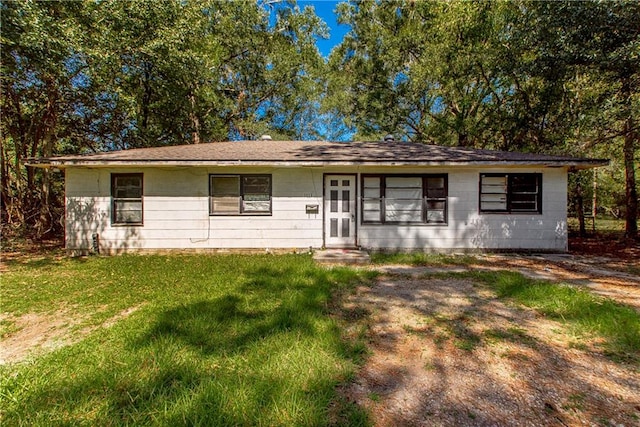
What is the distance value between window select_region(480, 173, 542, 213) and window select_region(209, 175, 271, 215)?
6.22 meters

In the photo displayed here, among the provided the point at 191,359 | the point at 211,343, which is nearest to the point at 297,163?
the point at 211,343

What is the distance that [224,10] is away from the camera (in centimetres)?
1562

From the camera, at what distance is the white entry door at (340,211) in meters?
7.94

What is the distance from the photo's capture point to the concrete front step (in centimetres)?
671

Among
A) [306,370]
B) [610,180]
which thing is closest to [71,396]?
[306,370]

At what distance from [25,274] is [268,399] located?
6656 mm

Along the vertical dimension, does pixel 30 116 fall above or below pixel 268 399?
above

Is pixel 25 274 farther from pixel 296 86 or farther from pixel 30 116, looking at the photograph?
pixel 296 86

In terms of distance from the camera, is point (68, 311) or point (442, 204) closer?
point (68, 311)

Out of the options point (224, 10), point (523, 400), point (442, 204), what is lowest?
point (523, 400)

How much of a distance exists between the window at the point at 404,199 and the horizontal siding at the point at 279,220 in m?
0.20

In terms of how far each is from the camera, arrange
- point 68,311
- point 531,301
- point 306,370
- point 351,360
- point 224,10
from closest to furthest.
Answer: point 306,370, point 351,360, point 68,311, point 531,301, point 224,10

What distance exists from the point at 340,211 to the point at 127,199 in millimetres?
6053

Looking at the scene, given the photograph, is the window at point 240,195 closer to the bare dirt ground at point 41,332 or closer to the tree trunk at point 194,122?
the bare dirt ground at point 41,332
